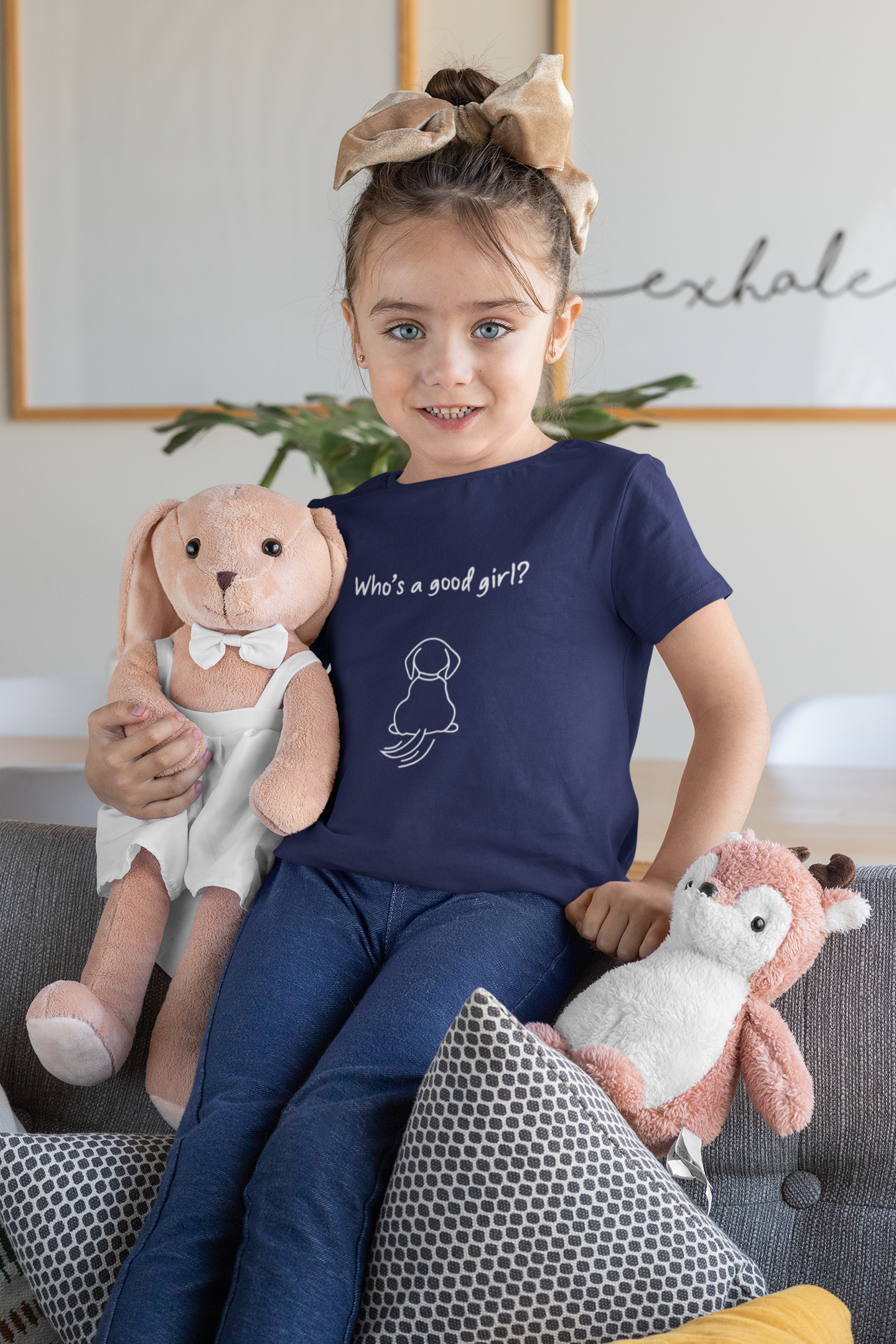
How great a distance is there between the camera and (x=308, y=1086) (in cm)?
68

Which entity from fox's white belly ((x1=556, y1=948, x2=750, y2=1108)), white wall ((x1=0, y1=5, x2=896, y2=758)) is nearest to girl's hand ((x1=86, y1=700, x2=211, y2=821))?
fox's white belly ((x1=556, y1=948, x2=750, y2=1108))

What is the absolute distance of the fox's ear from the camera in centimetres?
A: 69

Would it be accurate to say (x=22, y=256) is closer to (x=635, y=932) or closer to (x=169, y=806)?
(x=169, y=806)

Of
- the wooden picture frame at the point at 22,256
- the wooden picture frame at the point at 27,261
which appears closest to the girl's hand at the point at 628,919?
the wooden picture frame at the point at 22,256

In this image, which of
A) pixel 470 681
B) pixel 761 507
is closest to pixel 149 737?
pixel 470 681

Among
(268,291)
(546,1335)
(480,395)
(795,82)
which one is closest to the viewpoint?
(546,1335)

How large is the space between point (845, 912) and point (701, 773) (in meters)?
0.16

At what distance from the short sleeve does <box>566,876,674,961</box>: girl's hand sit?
0.64 feet

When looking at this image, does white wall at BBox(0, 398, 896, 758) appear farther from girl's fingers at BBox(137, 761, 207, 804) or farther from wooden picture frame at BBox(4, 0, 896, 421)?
girl's fingers at BBox(137, 761, 207, 804)

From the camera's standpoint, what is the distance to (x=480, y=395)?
0.88m

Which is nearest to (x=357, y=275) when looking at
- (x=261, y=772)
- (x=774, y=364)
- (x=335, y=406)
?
(x=261, y=772)

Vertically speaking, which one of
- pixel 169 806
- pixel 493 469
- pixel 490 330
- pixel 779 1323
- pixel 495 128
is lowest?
pixel 779 1323

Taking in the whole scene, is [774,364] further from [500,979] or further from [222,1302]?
[222,1302]

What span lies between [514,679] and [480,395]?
0.23 meters
